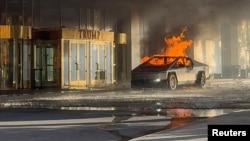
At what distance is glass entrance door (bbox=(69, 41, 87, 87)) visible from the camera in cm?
2739

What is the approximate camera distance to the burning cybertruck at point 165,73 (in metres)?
22.2

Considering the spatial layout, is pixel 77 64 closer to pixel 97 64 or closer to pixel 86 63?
pixel 86 63

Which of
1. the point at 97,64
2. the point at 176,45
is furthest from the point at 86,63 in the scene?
the point at 176,45

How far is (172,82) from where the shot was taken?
22594 millimetres

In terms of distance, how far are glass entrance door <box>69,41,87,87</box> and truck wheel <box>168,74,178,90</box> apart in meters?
6.52

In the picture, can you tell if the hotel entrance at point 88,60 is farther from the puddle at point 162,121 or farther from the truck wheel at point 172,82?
the puddle at point 162,121

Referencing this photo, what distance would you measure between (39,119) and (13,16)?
55.6 ft

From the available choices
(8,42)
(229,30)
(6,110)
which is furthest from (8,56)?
(229,30)

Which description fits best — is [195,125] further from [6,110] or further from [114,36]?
[114,36]

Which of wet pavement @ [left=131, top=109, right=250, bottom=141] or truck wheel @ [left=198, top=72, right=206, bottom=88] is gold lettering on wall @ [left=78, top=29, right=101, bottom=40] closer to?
truck wheel @ [left=198, top=72, right=206, bottom=88]

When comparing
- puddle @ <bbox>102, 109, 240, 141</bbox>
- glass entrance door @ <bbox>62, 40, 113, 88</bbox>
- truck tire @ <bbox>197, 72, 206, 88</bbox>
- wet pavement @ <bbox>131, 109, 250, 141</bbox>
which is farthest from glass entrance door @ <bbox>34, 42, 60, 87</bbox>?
wet pavement @ <bbox>131, 109, 250, 141</bbox>

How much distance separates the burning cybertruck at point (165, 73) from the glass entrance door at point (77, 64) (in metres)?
5.49

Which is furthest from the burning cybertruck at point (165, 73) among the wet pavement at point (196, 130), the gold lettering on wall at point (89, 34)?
the wet pavement at point (196, 130)

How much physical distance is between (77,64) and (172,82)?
272 inches
